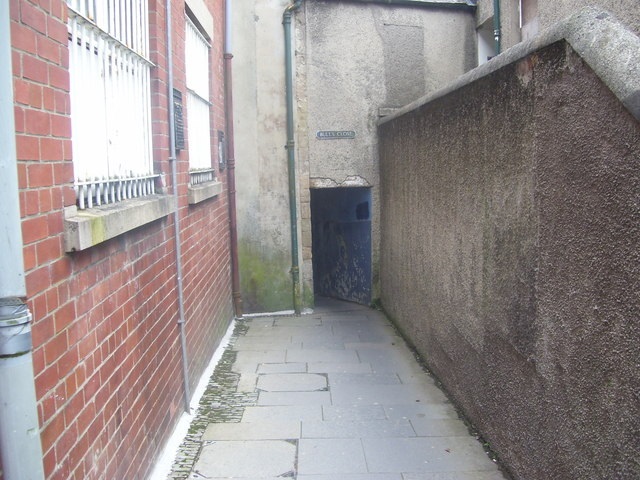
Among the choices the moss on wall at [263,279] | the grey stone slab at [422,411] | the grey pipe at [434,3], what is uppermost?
the grey pipe at [434,3]

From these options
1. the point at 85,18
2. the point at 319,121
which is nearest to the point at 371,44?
the point at 319,121

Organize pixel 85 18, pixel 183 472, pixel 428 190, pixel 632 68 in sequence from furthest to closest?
pixel 428 190
pixel 183 472
pixel 85 18
pixel 632 68

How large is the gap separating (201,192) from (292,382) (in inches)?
78.4

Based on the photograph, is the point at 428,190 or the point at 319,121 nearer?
the point at 428,190

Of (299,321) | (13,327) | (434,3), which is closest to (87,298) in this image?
(13,327)

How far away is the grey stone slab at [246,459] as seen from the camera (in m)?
4.20

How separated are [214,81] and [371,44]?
2792 millimetres

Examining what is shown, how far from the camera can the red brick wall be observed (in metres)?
2.24

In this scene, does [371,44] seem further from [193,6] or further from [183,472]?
[183,472]

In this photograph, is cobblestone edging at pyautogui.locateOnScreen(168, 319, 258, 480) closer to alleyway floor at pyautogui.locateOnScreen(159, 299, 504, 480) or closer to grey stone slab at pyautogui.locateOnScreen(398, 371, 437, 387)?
alleyway floor at pyautogui.locateOnScreen(159, 299, 504, 480)

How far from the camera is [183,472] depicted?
4172 mm

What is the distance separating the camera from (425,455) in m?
4.46

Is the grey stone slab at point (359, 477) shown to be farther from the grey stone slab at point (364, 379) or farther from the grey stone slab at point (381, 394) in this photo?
the grey stone slab at point (364, 379)

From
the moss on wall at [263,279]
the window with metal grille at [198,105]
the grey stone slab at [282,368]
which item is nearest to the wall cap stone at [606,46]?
the window with metal grille at [198,105]
